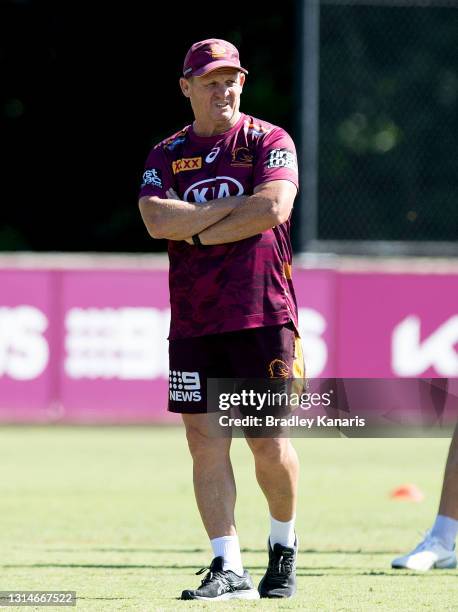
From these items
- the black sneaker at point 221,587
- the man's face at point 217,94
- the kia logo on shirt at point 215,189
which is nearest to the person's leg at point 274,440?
the black sneaker at point 221,587

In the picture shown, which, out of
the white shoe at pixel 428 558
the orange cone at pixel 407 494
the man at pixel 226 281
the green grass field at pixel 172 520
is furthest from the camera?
the orange cone at pixel 407 494

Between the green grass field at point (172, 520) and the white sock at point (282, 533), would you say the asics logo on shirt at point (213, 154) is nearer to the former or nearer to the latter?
the white sock at point (282, 533)

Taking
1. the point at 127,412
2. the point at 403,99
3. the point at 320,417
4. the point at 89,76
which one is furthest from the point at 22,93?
the point at 320,417

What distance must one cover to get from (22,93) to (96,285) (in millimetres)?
7446

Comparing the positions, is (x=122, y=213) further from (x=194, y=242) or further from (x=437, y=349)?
(x=194, y=242)

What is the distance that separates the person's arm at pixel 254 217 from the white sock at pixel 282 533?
1175 mm

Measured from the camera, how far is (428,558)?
7090mm

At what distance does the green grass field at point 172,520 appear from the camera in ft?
21.1

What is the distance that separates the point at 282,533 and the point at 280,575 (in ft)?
0.56

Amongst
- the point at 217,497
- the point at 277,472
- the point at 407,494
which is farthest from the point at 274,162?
the point at 407,494

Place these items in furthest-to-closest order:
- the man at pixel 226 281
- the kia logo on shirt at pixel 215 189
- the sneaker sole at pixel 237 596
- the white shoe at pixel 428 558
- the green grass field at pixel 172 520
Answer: the white shoe at pixel 428 558, the green grass field at pixel 172 520, the kia logo on shirt at pixel 215 189, the man at pixel 226 281, the sneaker sole at pixel 237 596

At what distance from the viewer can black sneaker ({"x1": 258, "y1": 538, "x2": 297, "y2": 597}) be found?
622cm

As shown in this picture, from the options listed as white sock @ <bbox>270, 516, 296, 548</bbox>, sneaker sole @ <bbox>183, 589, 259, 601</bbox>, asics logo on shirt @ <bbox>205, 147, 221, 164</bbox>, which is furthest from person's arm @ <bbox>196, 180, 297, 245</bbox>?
sneaker sole @ <bbox>183, 589, 259, 601</bbox>

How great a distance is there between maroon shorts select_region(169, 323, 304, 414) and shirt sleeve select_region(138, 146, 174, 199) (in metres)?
0.61
